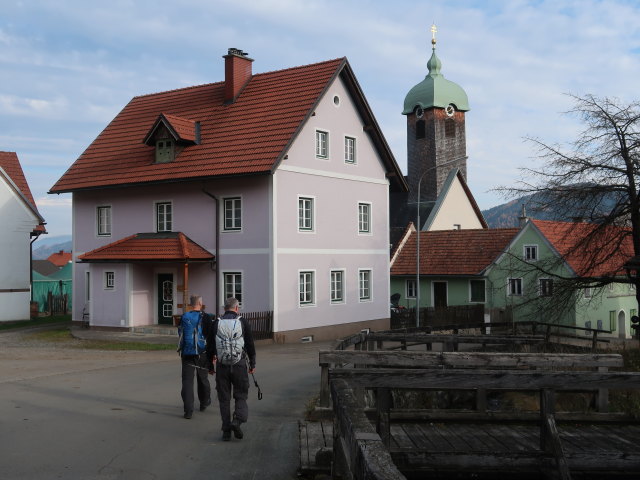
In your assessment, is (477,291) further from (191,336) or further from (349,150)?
(191,336)

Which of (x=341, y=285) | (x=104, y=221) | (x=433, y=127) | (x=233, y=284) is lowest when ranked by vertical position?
(x=341, y=285)

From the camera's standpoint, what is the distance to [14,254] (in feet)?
111

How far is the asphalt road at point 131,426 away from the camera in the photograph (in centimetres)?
802

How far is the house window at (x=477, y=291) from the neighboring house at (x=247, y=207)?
1036cm

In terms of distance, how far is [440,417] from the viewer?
8.74 m

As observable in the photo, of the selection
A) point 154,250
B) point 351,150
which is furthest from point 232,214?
point 351,150

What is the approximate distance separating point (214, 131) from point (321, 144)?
3824 mm

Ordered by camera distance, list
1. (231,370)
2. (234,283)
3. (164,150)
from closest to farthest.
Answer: (231,370) < (234,283) < (164,150)

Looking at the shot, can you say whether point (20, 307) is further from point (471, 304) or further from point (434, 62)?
point (434, 62)

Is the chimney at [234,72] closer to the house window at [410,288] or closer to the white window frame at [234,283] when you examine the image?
the white window frame at [234,283]

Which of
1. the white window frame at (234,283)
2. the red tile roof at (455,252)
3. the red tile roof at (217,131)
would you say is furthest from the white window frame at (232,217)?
the red tile roof at (455,252)

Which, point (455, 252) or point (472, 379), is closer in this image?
point (472, 379)

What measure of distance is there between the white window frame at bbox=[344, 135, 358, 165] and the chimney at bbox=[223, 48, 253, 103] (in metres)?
4.53

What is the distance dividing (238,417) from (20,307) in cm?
2766
